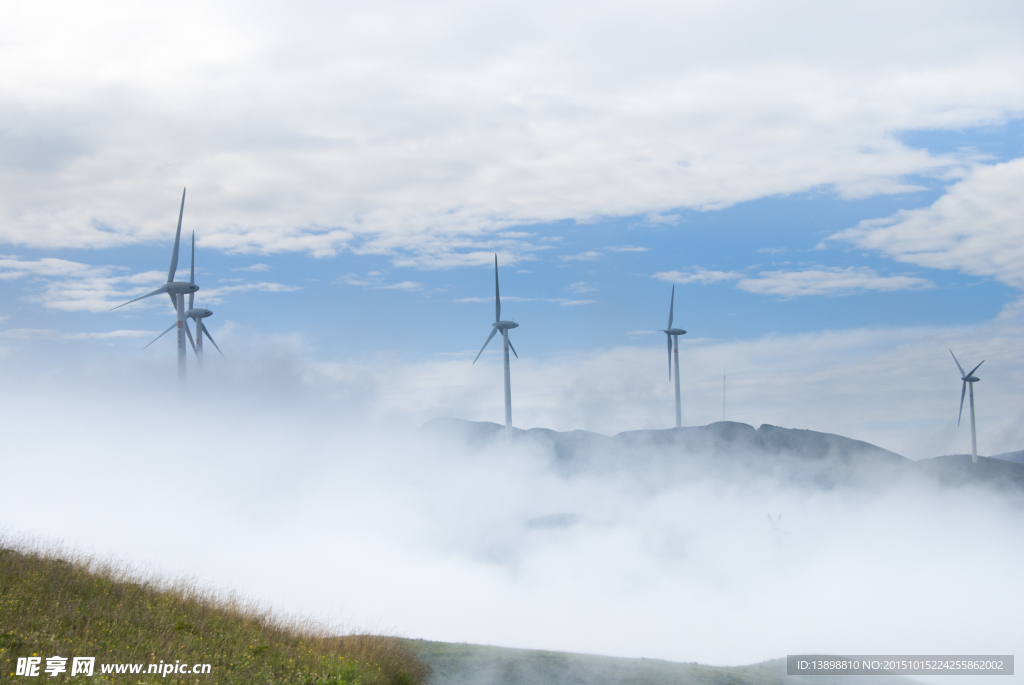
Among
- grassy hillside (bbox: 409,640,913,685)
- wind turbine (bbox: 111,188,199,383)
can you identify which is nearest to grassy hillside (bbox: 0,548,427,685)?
grassy hillside (bbox: 409,640,913,685)

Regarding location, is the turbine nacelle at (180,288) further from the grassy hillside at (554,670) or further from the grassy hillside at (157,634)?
the grassy hillside at (554,670)

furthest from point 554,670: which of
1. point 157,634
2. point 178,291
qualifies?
point 178,291

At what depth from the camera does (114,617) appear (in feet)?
90.0

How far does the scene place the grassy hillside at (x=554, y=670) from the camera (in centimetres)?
3500

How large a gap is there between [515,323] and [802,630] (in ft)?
219

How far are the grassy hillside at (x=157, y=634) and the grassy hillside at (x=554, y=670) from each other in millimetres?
2308

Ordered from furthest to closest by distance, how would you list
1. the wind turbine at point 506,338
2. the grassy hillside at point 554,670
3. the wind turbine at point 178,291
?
the wind turbine at point 506,338 → the wind turbine at point 178,291 → the grassy hillside at point 554,670

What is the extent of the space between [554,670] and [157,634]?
1813 centimetres

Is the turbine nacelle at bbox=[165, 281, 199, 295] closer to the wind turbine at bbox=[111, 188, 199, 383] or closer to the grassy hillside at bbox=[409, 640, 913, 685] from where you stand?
the wind turbine at bbox=[111, 188, 199, 383]

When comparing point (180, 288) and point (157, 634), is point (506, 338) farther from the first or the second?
point (157, 634)

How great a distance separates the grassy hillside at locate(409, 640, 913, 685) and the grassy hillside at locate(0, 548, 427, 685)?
2.31m

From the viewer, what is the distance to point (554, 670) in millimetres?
36781

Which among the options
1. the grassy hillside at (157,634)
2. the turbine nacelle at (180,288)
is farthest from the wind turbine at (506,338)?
the grassy hillside at (157,634)

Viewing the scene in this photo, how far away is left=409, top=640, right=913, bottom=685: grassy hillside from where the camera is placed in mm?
35000
